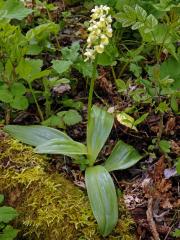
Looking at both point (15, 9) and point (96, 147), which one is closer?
point (96, 147)

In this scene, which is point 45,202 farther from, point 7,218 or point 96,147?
point 96,147

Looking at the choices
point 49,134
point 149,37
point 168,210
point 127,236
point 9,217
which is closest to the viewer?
point 9,217

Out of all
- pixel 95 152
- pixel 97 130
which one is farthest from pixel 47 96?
pixel 95 152

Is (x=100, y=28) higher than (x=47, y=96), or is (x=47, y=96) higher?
(x=100, y=28)

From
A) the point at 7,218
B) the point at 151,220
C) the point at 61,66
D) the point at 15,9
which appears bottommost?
the point at 151,220

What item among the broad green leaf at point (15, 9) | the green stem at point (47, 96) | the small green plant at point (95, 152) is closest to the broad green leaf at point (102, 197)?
the small green plant at point (95, 152)

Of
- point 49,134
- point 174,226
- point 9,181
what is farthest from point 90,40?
point 174,226

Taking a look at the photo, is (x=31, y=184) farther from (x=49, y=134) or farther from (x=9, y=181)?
(x=49, y=134)
